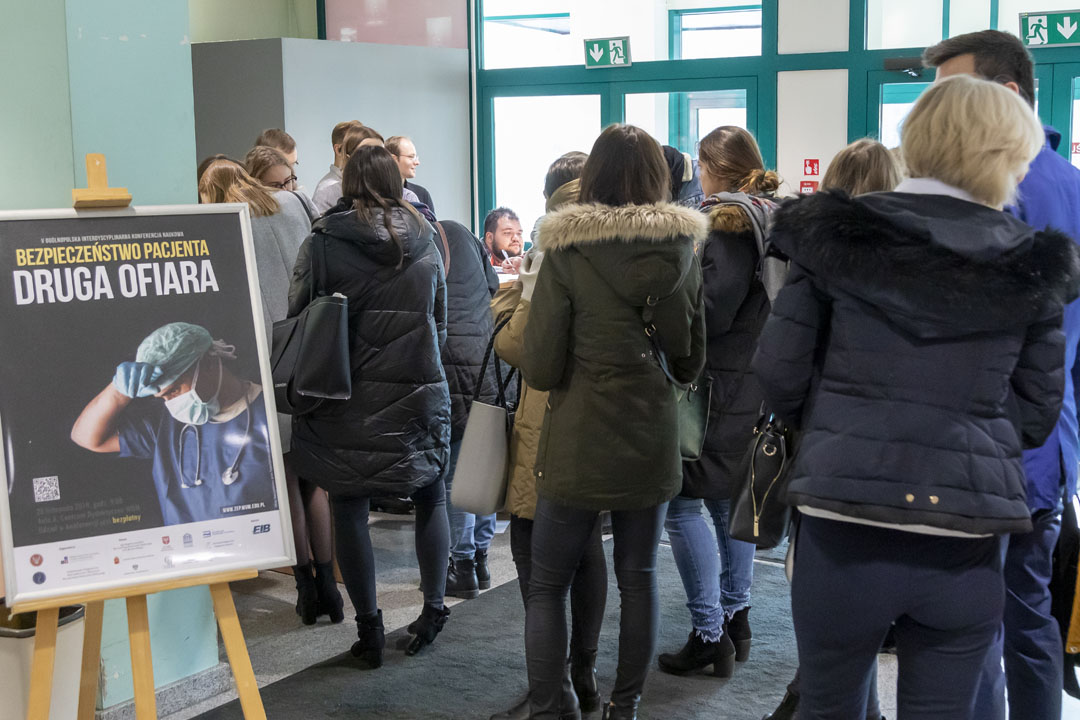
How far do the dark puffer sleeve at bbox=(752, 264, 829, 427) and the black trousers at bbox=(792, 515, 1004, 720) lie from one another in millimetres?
223

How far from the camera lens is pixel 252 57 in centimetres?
690

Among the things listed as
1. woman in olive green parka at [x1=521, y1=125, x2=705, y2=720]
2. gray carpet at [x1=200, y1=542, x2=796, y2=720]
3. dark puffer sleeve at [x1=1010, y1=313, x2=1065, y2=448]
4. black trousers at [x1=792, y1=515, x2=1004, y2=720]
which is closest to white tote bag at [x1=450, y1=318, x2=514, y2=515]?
woman in olive green parka at [x1=521, y1=125, x2=705, y2=720]

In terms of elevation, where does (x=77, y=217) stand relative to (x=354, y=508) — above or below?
above

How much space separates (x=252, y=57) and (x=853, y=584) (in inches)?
239

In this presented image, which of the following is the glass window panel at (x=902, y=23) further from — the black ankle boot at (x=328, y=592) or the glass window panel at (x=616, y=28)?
the black ankle boot at (x=328, y=592)

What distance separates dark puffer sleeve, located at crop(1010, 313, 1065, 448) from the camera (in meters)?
1.78

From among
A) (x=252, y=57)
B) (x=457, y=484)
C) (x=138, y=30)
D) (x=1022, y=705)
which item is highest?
(x=252, y=57)

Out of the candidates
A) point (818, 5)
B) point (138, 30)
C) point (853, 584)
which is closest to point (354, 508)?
point (138, 30)

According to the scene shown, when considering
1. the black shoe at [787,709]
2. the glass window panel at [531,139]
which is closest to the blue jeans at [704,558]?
the black shoe at [787,709]

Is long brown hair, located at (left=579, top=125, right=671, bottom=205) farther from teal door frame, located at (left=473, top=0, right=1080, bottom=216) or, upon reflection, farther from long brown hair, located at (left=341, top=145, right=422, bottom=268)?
teal door frame, located at (left=473, top=0, right=1080, bottom=216)

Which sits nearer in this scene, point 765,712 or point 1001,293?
point 1001,293

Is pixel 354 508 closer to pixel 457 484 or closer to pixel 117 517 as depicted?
pixel 457 484

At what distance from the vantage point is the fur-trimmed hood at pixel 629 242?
2.35 metres

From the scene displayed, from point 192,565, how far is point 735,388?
1479 millimetres
